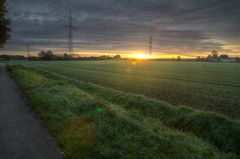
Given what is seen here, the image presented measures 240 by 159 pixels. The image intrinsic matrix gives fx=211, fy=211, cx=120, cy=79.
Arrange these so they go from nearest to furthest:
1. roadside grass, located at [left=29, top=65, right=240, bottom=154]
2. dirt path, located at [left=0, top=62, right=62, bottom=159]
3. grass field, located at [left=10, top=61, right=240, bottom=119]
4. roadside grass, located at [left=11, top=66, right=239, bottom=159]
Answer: dirt path, located at [left=0, top=62, right=62, bottom=159] → roadside grass, located at [left=11, top=66, right=239, bottom=159] → roadside grass, located at [left=29, top=65, right=240, bottom=154] → grass field, located at [left=10, top=61, right=240, bottom=119]

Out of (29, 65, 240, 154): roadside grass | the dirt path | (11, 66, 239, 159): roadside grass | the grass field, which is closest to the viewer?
the dirt path

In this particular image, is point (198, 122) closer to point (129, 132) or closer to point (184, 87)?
point (129, 132)

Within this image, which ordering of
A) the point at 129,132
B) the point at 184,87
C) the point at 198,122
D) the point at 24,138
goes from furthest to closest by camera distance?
the point at 184,87
the point at 198,122
the point at 129,132
the point at 24,138

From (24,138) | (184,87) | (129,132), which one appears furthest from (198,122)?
(184,87)

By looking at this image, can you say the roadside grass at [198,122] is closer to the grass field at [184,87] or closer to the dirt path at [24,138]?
the grass field at [184,87]

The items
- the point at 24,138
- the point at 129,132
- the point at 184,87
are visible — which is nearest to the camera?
the point at 24,138

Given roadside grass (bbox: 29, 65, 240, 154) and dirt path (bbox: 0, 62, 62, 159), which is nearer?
dirt path (bbox: 0, 62, 62, 159)

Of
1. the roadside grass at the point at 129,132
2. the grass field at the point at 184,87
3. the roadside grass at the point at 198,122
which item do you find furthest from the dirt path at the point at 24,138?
the grass field at the point at 184,87

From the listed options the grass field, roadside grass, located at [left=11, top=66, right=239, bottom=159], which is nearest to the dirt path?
roadside grass, located at [left=11, top=66, right=239, bottom=159]

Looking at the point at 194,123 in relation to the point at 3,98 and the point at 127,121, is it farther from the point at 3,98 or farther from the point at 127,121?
the point at 3,98

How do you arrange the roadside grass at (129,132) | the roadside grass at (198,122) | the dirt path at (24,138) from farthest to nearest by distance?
the roadside grass at (198,122) → the roadside grass at (129,132) → the dirt path at (24,138)

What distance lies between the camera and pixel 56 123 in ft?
24.4

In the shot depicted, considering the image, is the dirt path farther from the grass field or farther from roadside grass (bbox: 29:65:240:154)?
the grass field

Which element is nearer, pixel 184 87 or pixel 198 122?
pixel 198 122
